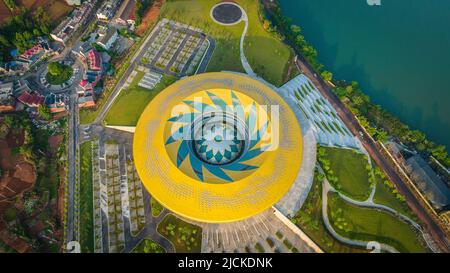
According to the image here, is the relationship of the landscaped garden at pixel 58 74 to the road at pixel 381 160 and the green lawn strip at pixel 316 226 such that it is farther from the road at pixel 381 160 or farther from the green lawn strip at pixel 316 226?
the green lawn strip at pixel 316 226

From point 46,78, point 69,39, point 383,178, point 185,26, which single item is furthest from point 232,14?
point 383,178

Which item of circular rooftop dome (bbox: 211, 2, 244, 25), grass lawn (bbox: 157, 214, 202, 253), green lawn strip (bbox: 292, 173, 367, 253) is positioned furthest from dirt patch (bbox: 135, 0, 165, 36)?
green lawn strip (bbox: 292, 173, 367, 253)

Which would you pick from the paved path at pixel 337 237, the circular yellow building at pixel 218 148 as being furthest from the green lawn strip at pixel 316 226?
→ the circular yellow building at pixel 218 148

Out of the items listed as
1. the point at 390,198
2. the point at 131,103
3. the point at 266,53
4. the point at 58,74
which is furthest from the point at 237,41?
the point at 390,198

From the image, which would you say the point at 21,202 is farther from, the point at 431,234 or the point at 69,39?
the point at 431,234

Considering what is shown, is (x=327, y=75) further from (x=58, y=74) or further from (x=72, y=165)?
(x=58, y=74)

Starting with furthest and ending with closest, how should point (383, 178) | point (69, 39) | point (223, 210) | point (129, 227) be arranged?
point (69, 39)
point (383, 178)
point (129, 227)
point (223, 210)
